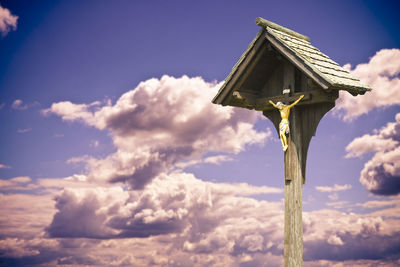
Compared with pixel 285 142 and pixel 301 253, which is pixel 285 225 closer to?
pixel 301 253

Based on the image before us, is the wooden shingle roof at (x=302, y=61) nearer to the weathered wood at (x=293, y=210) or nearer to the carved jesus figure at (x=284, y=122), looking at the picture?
the carved jesus figure at (x=284, y=122)

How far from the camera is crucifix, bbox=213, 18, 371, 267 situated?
1006 cm

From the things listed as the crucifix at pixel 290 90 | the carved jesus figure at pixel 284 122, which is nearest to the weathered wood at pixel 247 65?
the crucifix at pixel 290 90

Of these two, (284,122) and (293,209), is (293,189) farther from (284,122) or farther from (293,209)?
(284,122)

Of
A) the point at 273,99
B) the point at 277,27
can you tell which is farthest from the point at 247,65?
the point at 277,27

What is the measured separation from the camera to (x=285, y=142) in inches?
415

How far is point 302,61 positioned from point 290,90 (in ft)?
2.79

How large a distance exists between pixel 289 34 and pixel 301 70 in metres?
1.51

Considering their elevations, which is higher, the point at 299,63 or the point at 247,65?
the point at 247,65

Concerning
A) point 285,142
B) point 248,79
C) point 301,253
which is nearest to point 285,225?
point 301,253

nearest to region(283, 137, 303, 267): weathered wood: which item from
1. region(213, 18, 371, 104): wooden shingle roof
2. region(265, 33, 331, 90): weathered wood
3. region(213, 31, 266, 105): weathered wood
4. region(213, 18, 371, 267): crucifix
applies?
region(213, 18, 371, 267): crucifix

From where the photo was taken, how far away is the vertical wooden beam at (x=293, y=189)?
10.1 m

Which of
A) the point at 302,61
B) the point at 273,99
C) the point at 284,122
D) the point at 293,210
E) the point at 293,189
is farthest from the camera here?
the point at 273,99

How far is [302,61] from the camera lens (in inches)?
392
